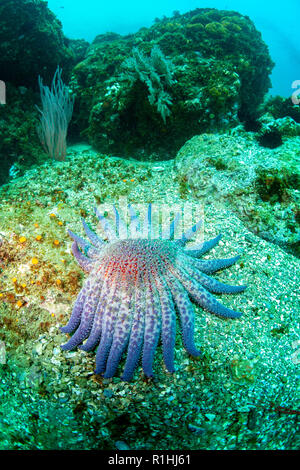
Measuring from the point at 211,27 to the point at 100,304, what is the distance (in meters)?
11.8

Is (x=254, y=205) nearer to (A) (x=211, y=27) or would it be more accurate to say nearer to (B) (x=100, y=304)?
(B) (x=100, y=304)

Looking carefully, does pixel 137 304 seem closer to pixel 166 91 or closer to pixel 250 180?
pixel 250 180

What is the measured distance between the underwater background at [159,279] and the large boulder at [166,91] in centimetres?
6

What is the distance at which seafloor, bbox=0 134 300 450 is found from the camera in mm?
2684

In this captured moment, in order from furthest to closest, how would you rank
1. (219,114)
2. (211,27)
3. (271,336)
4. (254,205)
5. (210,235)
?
(211,27)
(219,114)
(254,205)
(210,235)
(271,336)

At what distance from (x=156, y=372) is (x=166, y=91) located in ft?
23.8

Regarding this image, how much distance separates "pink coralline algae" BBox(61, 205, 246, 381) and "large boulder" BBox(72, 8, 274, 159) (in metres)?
5.42

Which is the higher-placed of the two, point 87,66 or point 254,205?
point 87,66

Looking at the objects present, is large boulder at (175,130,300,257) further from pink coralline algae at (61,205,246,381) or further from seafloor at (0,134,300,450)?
pink coralline algae at (61,205,246,381)

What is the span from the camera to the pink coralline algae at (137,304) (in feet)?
8.96

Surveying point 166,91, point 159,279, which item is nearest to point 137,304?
point 159,279

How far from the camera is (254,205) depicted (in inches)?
198

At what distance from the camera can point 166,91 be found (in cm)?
733

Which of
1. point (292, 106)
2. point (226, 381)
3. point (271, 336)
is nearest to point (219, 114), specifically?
point (292, 106)
